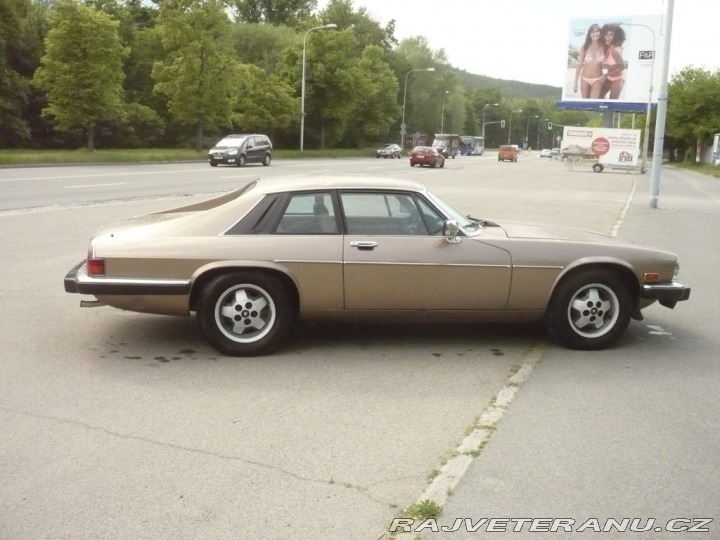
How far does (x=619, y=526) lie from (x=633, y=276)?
121 inches

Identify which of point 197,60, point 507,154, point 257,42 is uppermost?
point 257,42

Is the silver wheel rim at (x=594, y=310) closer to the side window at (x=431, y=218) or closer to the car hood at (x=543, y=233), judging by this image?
the car hood at (x=543, y=233)

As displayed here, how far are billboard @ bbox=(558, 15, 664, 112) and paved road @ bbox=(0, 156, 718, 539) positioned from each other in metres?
55.5

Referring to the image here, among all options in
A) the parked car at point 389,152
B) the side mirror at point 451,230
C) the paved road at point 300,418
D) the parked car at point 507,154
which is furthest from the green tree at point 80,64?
the parked car at point 507,154

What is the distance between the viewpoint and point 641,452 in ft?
13.8

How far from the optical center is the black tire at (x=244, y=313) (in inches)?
225

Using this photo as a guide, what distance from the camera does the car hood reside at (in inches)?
245

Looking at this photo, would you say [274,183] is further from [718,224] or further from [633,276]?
[718,224]

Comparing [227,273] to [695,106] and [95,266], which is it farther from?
[695,106]

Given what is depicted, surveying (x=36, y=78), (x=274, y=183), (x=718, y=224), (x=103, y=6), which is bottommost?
(x=718, y=224)

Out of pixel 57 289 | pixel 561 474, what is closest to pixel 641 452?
pixel 561 474

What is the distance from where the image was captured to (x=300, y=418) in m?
4.62

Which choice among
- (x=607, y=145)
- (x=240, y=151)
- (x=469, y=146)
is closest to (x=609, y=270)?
(x=240, y=151)

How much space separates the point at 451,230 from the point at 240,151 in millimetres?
32854
